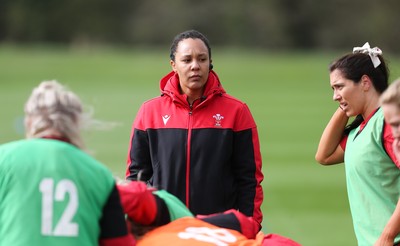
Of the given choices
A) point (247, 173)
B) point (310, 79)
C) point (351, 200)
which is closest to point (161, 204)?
point (351, 200)

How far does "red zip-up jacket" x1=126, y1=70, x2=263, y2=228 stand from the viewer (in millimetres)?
6488

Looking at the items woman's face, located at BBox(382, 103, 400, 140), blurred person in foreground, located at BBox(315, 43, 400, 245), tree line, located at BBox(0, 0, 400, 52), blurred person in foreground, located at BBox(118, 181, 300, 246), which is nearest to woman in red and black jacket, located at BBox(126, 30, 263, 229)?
blurred person in foreground, located at BBox(315, 43, 400, 245)

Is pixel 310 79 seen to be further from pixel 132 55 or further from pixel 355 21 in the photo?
pixel 355 21

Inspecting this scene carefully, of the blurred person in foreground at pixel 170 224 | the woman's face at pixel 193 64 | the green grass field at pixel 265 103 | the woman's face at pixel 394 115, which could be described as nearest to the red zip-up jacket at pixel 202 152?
the woman's face at pixel 193 64

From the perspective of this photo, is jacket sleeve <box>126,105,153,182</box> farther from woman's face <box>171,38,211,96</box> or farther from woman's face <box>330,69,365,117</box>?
woman's face <box>330,69,365,117</box>

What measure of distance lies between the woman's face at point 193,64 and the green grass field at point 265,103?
0.68 metres

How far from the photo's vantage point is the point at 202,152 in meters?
6.49

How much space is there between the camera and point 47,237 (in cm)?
440

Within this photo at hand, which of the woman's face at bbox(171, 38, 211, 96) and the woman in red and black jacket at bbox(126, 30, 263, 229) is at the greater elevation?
the woman's face at bbox(171, 38, 211, 96)

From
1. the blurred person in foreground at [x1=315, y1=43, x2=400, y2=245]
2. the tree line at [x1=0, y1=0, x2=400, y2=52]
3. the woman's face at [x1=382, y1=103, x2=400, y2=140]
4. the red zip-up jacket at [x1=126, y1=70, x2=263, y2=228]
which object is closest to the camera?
the woman's face at [x1=382, y1=103, x2=400, y2=140]

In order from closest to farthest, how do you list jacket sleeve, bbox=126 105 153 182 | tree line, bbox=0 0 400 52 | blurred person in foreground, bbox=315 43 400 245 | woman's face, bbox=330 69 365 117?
blurred person in foreground, bbox=315 43 400 245, woman's face, bbox=330 69 365 117, jacket sleeve, bbox=126 105 153 182, tree line, bbox=0 0 400 52

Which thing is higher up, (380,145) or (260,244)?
(380,145)

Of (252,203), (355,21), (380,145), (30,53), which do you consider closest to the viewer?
(380,145)

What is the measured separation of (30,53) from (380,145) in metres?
43.5
